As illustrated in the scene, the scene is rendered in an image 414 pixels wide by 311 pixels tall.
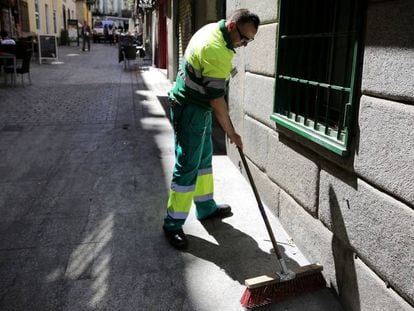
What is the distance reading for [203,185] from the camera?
3943 millimetres

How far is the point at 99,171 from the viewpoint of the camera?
5.43 m

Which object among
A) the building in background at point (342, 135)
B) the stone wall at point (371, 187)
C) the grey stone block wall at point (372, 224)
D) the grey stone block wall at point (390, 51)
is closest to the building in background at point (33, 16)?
the building in background at point (342, 135)

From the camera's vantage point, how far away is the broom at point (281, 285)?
2.79m

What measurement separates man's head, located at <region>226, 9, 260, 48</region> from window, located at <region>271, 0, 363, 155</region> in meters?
0.48

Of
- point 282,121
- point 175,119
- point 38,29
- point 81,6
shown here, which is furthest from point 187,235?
point 81,6

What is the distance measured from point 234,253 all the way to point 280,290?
712mm

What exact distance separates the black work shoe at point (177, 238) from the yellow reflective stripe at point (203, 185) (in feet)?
1.44

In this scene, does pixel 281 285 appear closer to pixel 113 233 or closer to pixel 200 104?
pixel 200 104

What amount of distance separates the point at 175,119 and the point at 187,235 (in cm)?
103

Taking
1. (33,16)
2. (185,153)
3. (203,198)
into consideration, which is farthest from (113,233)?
(33,16)

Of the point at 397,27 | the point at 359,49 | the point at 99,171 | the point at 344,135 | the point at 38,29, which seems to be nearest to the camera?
the point at 397,27

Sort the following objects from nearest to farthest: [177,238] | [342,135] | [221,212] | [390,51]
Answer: [390,51]
[342,135]
[177,238]
[221,212]

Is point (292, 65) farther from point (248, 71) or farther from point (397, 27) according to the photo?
point (397, 27)

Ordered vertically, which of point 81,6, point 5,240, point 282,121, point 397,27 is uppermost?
point 81,6
